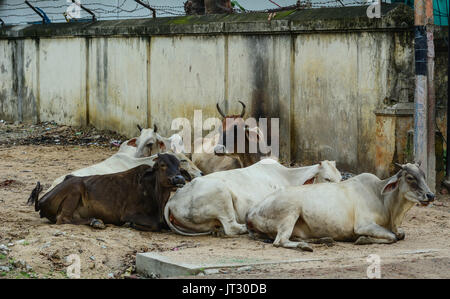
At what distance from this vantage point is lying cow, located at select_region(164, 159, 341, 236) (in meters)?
8.43

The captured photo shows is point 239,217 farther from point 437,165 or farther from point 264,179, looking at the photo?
point 437,165

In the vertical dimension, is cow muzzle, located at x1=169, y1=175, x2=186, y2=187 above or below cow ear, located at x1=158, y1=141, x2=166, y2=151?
below

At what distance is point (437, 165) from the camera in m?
10.8

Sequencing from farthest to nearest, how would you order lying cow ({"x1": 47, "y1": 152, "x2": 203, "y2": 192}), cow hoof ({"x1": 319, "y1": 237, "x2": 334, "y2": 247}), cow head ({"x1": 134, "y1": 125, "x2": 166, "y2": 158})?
cow head ({"x1": 134, "y1": 125, "x2": 166, "y2": 158}), lying cow ({"x1": 47, "y1": 152, "x2": 203, "y2": 192}), cow hoof ({"x1": 319, "y1": 237, "x2": 334, "y2": 247})

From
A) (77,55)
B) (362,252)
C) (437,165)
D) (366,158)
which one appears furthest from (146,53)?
(362,252)

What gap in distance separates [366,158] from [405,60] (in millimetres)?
1350

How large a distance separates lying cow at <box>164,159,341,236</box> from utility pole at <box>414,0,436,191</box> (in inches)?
70.1

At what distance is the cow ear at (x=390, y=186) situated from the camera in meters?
8.05

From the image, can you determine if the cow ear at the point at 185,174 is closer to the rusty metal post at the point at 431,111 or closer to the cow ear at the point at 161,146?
the cow ear at the point at 161,146

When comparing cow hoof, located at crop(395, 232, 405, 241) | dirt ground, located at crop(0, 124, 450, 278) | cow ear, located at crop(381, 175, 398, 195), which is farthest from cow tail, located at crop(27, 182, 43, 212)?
cow hoof, located at crop(395, 232, 405, 241)

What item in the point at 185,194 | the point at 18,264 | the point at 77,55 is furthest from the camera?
the point at 77,55

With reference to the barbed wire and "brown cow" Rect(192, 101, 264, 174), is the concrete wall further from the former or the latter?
"brown cow" Rect(192, 101, 264, 174)

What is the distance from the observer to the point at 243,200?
864cm

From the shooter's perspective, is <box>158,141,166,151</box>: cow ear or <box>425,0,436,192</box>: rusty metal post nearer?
<box>425,0,436,192</box>: rusty metal post
